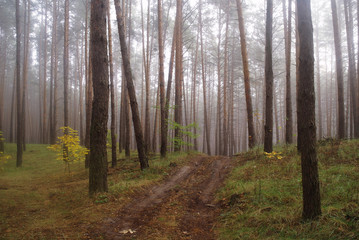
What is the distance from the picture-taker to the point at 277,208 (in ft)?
13.8

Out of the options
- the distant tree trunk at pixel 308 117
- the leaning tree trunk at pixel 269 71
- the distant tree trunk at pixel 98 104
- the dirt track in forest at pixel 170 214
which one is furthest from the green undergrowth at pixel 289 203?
the distant tree trunk at pixel 98 104

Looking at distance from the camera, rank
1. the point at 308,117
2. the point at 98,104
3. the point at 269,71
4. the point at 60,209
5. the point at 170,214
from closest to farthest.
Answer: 1. the point at 308,117
2. the point at 170,214
3. the point at 60,209
4. the point at 98,104
5. the point at 269,71

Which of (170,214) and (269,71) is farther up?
(269,71)

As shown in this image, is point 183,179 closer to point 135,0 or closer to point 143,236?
point 143,236

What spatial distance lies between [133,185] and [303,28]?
20.3 ft

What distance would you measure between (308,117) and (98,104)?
211 inches

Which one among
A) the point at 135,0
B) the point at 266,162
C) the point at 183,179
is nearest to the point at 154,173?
the point at 183,179

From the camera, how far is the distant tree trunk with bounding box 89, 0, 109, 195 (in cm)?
594

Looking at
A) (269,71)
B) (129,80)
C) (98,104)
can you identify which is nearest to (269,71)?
(269,71)

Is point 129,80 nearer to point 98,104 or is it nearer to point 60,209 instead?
point 98,104

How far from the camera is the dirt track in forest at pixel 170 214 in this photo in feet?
12.8

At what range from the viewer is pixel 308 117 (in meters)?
3.57

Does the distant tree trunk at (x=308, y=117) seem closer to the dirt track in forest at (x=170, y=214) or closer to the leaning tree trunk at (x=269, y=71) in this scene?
the dirt track in forest at (x=170, y=214)

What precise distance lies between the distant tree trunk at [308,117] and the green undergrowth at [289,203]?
0.95ft
